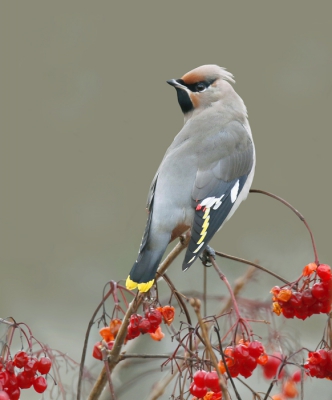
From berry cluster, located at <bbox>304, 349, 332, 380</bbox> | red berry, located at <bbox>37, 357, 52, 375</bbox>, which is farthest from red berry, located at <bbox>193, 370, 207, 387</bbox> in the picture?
red berry, located at <bbox>37, 357, 52, 375</bbox>

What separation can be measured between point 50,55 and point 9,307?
129 inches

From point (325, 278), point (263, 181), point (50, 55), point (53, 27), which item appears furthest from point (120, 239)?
point (53, 27)

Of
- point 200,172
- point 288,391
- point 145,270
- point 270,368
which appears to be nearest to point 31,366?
point 145,270

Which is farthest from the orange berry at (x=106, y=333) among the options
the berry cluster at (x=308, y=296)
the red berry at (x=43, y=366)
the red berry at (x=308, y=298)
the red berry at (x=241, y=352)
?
the red berry at (x=308, y=298)

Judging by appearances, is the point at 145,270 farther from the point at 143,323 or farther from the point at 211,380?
the point at 211,380

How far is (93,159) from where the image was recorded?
5.73m

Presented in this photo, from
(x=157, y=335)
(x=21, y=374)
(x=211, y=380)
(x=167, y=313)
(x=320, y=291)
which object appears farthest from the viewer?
(x=157, y=335)

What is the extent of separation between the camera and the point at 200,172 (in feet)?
12.8

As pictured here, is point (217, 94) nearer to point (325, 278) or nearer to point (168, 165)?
point (168, 165)

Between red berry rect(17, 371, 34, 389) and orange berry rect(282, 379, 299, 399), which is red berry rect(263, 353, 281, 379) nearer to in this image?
orange berry rect(282, 379, 299, 399)

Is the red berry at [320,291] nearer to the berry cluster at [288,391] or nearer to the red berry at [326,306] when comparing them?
the red berry at [326,306]

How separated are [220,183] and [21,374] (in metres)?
1.74

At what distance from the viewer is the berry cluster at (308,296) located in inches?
108

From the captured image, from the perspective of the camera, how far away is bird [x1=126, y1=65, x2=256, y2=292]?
3.49 metres
